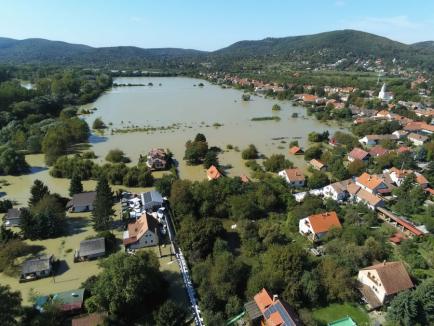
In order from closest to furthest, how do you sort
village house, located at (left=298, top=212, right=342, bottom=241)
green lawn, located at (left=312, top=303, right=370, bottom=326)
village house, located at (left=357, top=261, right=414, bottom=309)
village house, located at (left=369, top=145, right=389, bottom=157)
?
green lawn, located at (left=312, top=303, right=370, bottom=326) < village house, located at (left=357, top=261, right=414, bottom=309) < village house, located at (left=298, top=212, right=342, bottom=241) < village house, located at (left=369, top=145, right=389, bottom=157)

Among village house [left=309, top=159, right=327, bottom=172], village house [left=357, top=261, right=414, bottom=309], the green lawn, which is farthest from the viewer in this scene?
village house [left=309, top=159, right=327, bottom=172]

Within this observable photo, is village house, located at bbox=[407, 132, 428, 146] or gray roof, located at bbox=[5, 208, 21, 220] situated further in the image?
village house, located at bbox=[407, 132, 428, 146]

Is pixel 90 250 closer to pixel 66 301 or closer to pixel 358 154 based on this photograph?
pixel 66 301

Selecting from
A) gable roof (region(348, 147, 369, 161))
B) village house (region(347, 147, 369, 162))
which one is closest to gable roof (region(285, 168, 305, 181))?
village house (region(347, 147, 369, 162))

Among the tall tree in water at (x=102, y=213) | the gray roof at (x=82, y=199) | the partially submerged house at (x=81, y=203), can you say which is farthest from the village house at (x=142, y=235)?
the gray roof at (x=82, y=199)

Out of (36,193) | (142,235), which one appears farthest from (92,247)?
(36,193)

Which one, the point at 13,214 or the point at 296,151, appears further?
the point at 296,151

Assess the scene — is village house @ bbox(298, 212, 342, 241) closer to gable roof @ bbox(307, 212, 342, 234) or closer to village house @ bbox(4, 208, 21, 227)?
gable roof @ bbox(307, 212, 342, 234)

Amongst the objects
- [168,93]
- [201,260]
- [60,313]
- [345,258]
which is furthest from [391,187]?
[168,93]
